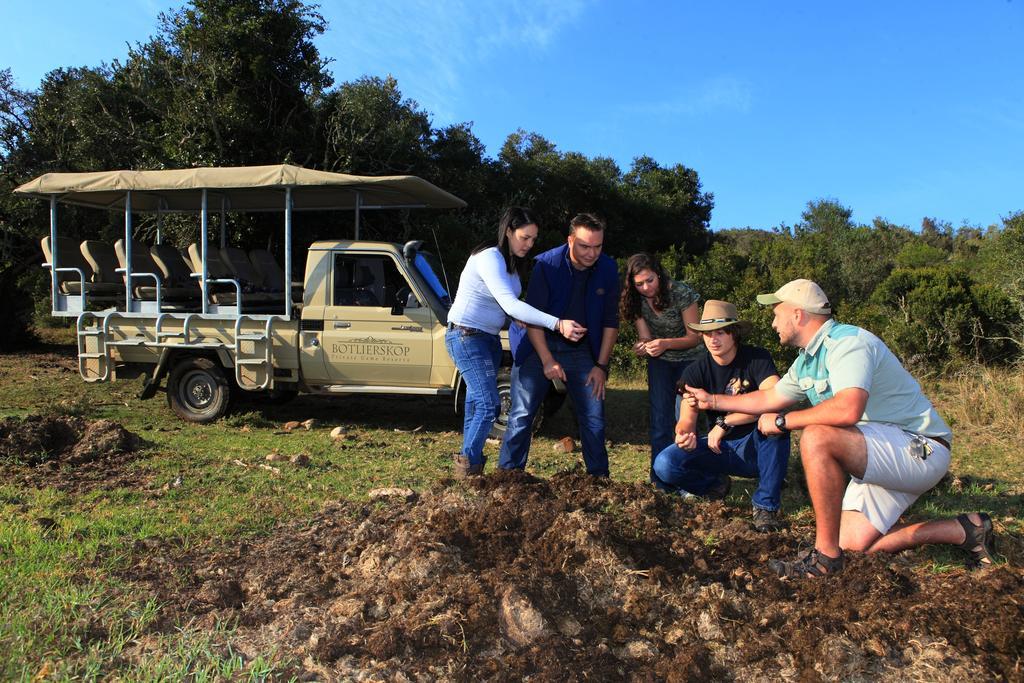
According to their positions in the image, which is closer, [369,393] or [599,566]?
[599,566]

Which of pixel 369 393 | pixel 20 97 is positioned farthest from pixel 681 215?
pixel 369 393

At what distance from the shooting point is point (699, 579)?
3.40 meters

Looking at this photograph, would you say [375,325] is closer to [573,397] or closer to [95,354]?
[95,354]

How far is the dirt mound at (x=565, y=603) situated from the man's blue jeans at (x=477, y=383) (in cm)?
88

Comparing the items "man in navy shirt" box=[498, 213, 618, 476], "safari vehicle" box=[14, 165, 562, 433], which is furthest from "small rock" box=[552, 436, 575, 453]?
"man in navy shirt" box=[498, 213, 618, 476]

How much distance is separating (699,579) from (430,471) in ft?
9.83

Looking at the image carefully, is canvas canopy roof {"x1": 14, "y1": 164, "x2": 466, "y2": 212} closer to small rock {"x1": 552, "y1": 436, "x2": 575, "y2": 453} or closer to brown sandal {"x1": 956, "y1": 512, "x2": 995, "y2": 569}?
small rock {"x1": 552, "y1": 436, "x2": 575, "y2": 453}

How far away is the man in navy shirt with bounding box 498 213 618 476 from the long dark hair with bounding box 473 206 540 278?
0.17 m

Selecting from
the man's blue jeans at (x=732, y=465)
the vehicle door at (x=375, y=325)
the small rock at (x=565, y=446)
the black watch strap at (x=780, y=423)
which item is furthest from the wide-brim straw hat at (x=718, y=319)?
the vehicle door at (x=375, y=325)

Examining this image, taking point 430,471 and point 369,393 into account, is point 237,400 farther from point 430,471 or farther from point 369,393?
point 430,471

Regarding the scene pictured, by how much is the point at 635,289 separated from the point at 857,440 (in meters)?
2.04

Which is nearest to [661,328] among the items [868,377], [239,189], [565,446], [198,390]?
[868,377]

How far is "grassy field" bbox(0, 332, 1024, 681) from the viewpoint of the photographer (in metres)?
2.91

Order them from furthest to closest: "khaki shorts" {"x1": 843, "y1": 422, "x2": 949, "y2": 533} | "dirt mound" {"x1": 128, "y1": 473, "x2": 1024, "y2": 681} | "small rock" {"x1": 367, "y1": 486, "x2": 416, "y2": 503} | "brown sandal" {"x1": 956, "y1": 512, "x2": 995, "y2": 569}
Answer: "small rock" {"x1": 367, "y1": 486, "x2": 416, "y2": 503}, "brown sandal" {"x1": 956, "y1": 512, "x2": 995, "y2": 569}, "khaki shorts" {"x1": 843, "y1": 422, "x2": 949, "y2": 533}, "dirt mound" {"x1": 128, "y1": 473, "x2": 1024, "y2": 681}
